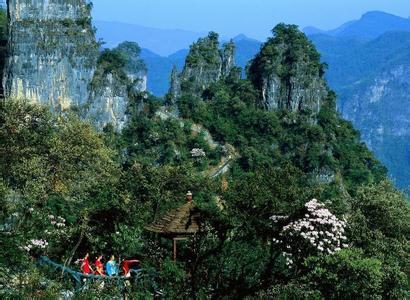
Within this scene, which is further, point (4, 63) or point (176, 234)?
point (4, 63)

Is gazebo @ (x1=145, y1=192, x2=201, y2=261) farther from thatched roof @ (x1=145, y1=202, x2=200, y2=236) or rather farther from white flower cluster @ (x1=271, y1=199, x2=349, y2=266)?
white flower cluster @ (x1=271, y1=199, x2=349, y2=266)

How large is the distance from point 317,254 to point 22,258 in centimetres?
659

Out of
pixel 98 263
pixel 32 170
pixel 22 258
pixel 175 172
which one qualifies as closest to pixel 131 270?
pixel 98 263

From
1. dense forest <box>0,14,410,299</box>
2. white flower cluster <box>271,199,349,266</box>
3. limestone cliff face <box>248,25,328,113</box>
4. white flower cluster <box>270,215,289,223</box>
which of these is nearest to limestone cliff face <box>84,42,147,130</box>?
limestone cliff face <box>248,25,328,113</box>

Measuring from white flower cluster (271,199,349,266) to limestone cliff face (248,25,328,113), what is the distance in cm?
4648

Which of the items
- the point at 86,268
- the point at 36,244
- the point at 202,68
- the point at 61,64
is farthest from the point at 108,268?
the point at 202,68

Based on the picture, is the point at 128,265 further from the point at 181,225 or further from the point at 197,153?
the point at 197,153

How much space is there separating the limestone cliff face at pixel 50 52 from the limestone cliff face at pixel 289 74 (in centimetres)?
1489

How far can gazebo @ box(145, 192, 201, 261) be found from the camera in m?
19.3

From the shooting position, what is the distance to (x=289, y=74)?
65.6 m

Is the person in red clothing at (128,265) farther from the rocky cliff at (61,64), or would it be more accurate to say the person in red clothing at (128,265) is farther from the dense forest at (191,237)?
the rocky cliff at (61,64)

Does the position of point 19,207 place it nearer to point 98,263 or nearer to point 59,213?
point 98,263

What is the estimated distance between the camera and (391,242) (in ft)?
74.2

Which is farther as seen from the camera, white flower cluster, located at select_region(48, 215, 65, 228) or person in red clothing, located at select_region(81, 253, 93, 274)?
white flower cluster, located at select_region(48, 215, 65, 228)
